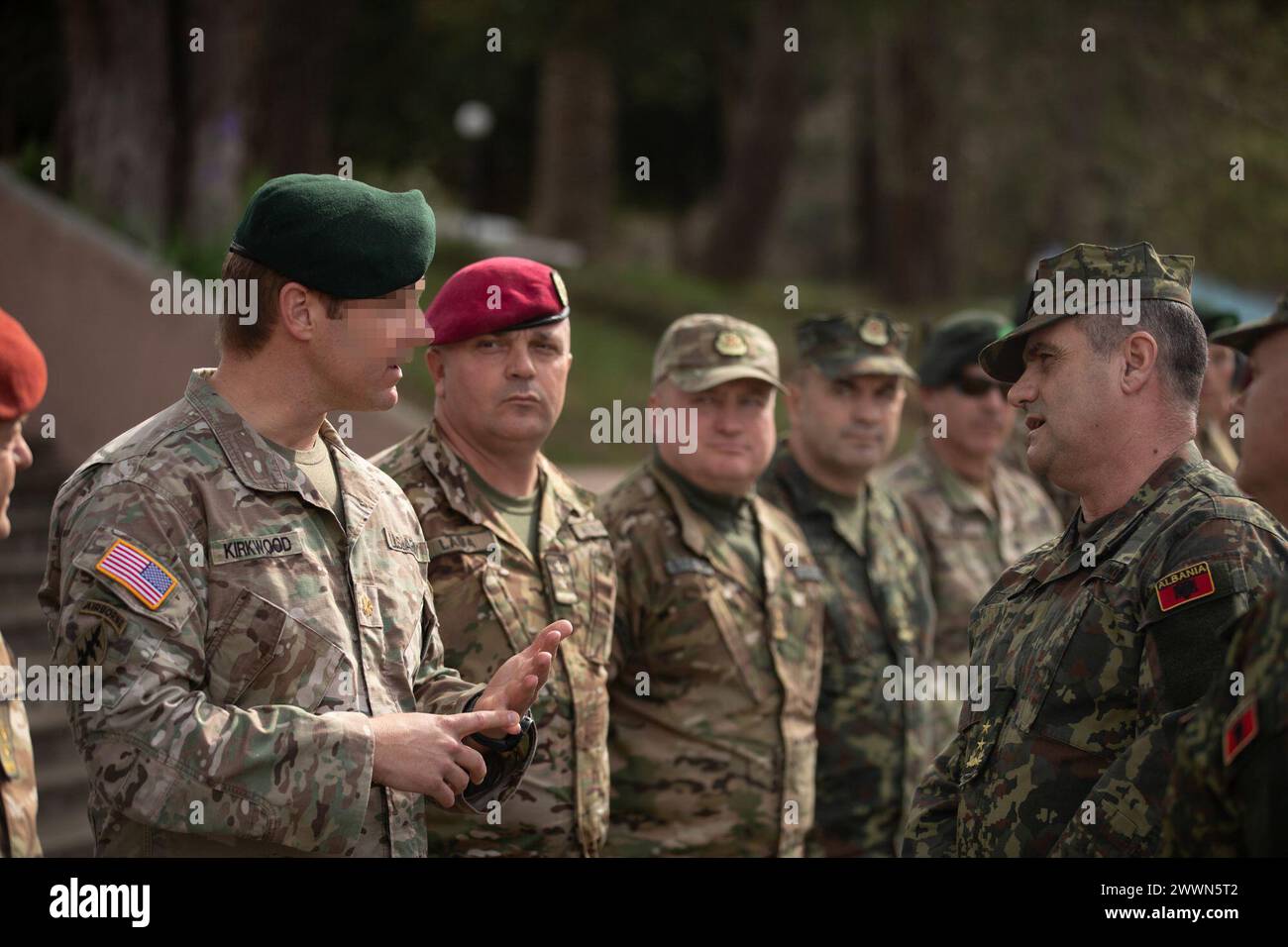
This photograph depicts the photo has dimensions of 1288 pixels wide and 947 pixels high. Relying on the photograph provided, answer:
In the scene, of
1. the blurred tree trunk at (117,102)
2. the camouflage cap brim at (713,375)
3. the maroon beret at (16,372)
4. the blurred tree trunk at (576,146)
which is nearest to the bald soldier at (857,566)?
the camouflage cap brim at (713,375)

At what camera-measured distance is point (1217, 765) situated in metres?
2.39

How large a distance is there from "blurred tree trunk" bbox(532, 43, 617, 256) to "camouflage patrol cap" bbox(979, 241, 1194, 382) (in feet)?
47.6

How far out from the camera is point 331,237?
3.02 m

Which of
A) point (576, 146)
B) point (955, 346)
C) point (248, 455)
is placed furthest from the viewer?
point (576, 146)

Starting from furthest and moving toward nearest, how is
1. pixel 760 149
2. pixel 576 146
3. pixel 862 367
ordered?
pixel 576 146
pixel 760 149
pixel 862 367

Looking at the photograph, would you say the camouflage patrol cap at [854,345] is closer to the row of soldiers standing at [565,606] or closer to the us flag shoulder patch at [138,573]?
the row of soldiers standing at [565,606]

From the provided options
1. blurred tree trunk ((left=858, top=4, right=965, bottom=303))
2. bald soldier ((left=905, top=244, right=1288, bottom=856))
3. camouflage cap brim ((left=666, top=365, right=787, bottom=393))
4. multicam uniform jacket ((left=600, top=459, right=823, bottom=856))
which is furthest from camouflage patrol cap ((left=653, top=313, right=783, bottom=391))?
blurred tree trunk ((left=858, top=4, right=965, bottom=303))

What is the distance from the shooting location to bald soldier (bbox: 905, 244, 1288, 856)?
288 cm

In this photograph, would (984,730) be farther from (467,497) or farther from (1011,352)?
(467,497)

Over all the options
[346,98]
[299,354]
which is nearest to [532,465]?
[299,354]

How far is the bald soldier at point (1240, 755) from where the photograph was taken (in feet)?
7.50

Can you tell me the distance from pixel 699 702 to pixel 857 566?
3.48ft

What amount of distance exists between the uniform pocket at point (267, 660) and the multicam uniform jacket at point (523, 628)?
3.42 ft

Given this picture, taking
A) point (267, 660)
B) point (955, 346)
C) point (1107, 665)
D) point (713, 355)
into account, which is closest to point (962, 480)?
point (955, 346)
